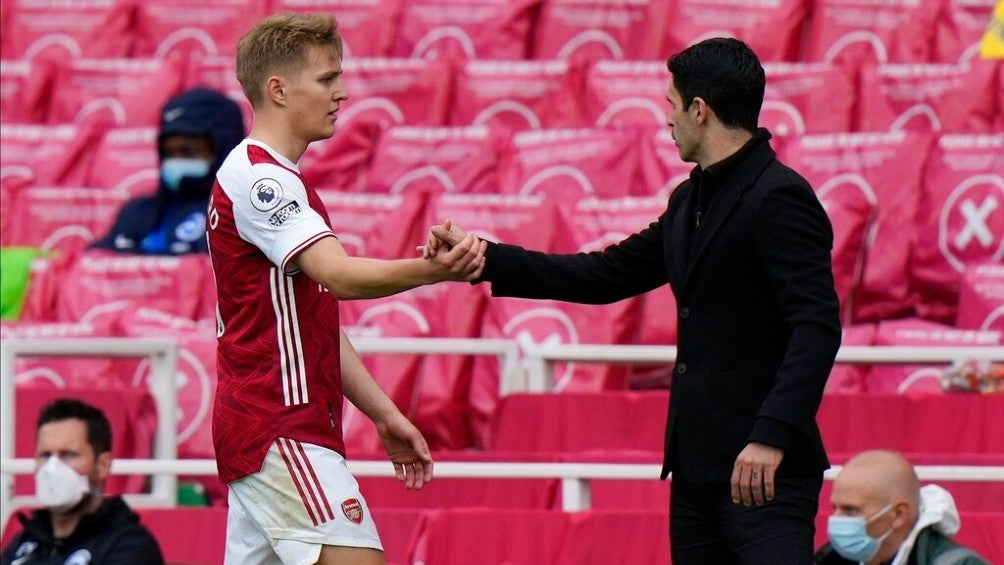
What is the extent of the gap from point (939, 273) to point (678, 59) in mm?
5037

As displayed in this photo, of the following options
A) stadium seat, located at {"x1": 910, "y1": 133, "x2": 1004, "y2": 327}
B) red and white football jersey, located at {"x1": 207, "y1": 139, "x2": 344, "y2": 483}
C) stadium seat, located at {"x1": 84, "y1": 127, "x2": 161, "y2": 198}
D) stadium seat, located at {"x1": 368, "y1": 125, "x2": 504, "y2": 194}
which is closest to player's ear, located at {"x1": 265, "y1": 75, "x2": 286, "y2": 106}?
red and white football jersey, located at {"x1": 207, "y1": 139, "x2": 344, "y2": 483}

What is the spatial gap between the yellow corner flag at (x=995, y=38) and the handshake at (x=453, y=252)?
623 cm

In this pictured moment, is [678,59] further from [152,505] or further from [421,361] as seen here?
[421,361]

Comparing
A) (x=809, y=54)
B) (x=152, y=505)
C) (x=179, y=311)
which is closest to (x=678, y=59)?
(x=152, y=505)

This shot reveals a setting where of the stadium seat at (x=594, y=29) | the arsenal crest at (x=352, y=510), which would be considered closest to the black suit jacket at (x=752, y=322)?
the arsenal crest at (x=352, y=510)

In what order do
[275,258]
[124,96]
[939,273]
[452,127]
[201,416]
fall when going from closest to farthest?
[275,258] → [201,416] → [939,273] → [452,127] → [124,96]

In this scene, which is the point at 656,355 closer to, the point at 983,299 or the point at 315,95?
the point at 983,299

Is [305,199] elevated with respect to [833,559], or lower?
elevated

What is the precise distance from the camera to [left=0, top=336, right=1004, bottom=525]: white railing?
6.00 meters

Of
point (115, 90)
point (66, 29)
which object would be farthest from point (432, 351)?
point (66, 29)

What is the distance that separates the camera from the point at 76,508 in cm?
646

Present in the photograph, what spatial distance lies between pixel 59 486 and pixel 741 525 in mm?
2962

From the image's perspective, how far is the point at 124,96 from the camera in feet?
38.6

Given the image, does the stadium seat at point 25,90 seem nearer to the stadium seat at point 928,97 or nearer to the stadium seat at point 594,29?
the stadium seat at point 594,29
